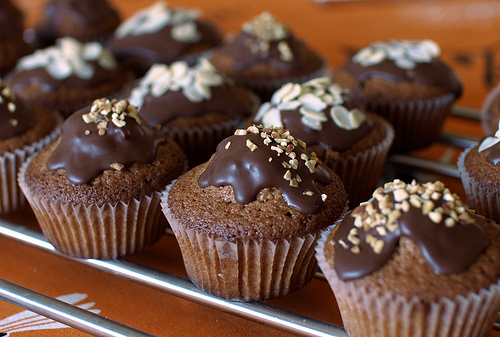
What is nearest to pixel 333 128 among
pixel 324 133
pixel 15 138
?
pixel 324 133

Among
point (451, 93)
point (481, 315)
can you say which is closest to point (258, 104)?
point (451, 93)

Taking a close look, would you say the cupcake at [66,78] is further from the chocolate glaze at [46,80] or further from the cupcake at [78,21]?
the cupcake at [78,21]

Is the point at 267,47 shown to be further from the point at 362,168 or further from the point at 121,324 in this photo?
the point at 121,324

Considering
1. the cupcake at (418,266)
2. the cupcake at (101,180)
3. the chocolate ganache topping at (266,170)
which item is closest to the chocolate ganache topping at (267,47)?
the cupcake at (101,180)

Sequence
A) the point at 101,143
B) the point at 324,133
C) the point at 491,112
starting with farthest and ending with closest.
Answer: the point at 491,112
the point at 324,133
the point at 101,143

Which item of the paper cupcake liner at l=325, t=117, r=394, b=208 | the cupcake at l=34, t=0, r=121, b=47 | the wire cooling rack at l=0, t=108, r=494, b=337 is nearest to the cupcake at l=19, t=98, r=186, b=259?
the wire cooling rack at l=0, t=108, r=494, b=337

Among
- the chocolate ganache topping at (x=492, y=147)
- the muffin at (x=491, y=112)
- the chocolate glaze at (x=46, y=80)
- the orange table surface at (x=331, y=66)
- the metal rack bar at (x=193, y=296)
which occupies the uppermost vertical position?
the chocolate glaze at (x=46, y=80)

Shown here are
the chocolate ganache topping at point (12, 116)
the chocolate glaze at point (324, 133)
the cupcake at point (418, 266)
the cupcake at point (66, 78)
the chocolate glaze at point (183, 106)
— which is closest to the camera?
the cupcake at point (418, 266)
